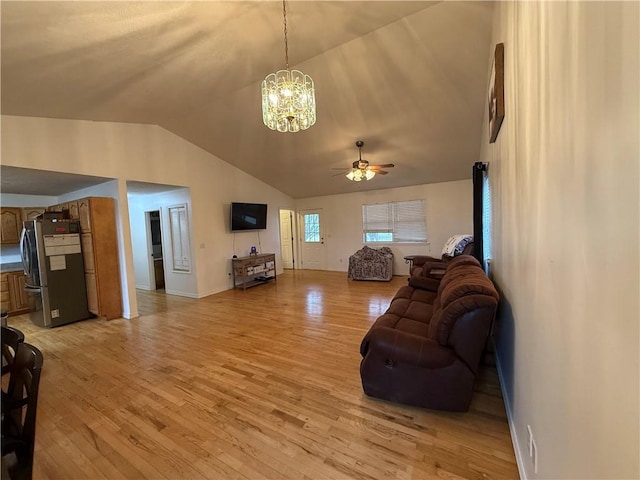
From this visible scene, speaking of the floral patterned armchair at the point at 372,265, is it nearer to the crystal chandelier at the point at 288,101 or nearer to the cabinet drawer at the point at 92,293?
the crystal chandelier at the point at 288,101

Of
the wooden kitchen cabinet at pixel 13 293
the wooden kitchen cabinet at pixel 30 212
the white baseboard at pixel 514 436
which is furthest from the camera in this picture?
the wooden kitchen cabinet at pixel 30 212

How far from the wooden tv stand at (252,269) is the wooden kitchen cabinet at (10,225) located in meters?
3.96

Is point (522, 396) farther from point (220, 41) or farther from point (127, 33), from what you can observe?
point (127, 33)

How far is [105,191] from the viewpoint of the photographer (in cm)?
460

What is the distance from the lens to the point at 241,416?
206 centimetres

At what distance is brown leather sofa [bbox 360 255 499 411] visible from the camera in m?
1.87

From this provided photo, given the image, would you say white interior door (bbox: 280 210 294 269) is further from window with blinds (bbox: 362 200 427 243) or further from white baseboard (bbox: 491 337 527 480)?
white baseboard (bbox: 491 337 527 480)

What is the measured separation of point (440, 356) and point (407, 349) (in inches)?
8.8

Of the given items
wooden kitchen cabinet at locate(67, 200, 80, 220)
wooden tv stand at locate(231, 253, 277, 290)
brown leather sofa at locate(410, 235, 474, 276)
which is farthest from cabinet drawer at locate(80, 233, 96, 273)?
brown leather sofa at locate(410, 235, 474, 276)

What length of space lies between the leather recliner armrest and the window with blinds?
5.57m

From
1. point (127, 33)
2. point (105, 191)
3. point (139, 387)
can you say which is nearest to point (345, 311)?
point (139, 387)

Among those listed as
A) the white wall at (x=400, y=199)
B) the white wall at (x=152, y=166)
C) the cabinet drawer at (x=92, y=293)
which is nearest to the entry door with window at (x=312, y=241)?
the white wall at (x=400, y=199)

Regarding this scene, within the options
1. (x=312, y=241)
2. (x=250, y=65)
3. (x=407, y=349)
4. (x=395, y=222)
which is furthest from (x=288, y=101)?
(x=312, y=241)

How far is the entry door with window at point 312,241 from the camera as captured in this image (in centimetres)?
869
